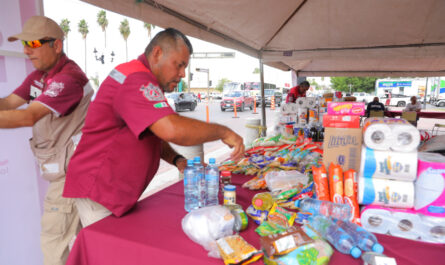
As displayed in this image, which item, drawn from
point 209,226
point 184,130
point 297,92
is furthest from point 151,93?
point 297,92

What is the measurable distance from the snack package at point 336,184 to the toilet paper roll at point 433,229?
357 mm

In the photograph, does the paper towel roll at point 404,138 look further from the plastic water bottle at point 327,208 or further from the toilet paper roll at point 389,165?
the plastic water bottle at point 327,208

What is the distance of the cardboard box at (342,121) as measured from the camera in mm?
1533

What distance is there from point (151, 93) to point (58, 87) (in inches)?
29.6

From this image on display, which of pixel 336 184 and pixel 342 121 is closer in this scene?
pixel 336 184

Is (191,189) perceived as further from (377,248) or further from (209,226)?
(377,248)

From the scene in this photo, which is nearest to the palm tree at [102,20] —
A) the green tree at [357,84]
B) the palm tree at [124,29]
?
the palm tree at [124,29]

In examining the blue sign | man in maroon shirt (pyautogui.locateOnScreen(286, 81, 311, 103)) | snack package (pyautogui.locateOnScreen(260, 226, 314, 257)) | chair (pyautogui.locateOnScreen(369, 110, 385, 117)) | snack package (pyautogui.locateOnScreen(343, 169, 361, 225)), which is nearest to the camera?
snack package (pyautogui.locateOnScreen(260, 226, 314, 257))

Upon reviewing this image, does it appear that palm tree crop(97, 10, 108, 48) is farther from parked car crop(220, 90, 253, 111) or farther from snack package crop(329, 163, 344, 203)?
snack package crop(329, 163, 344, 203)

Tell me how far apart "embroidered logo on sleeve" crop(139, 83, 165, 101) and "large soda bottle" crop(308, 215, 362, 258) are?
920 millimetres

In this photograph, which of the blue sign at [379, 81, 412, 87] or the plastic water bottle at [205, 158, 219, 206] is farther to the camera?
the blue sign at [379, 81, 412, 87]

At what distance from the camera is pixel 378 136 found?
131 centimetres

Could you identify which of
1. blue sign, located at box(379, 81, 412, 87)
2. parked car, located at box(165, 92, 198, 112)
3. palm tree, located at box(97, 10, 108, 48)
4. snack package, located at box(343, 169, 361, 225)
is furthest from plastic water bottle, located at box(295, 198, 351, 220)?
palm tree, located at box(97, 10, 108, 48)

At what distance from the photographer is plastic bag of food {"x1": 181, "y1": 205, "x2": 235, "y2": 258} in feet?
3.62
